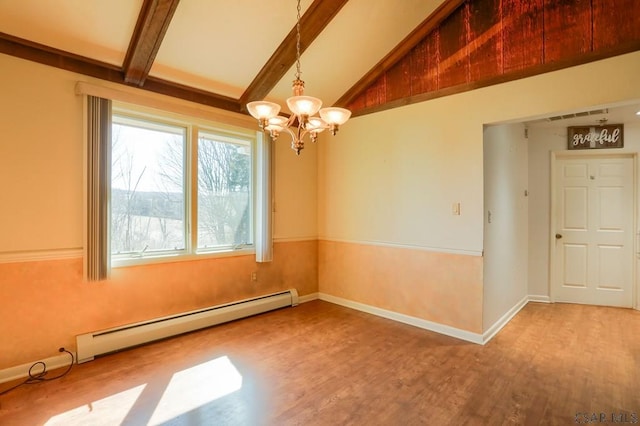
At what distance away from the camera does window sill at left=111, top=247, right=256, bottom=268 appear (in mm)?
3158

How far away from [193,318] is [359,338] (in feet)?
6.17

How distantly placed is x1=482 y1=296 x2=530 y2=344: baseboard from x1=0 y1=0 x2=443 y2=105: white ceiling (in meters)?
3.47

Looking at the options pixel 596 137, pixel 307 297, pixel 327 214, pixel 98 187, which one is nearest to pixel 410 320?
pixel 307 297

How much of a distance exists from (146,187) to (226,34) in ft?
5.90

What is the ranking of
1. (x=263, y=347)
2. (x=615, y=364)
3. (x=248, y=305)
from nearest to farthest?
(x=615, y=364)
(x=263, y=347)
(x=248, y=305)

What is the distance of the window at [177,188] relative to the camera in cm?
323

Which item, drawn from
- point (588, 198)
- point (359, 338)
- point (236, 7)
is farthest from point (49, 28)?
point (588, 198)

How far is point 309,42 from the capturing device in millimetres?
3270

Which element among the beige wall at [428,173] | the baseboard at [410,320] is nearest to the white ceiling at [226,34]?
the beige wall at [428,173]

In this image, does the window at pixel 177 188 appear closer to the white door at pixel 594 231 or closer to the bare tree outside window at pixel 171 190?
the bare tree outside window at pixel 171 190

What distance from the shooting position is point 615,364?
2758 millimetres

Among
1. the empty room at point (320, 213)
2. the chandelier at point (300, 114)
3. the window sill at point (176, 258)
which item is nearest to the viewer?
the chandelier at point (300, 114)

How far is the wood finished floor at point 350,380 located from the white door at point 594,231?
0.95 m

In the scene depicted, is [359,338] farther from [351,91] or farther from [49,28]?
[49,28]
